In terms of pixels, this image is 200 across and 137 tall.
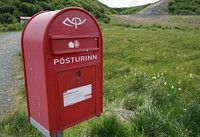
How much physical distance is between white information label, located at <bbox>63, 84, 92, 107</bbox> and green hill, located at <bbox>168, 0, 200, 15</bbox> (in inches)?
2024

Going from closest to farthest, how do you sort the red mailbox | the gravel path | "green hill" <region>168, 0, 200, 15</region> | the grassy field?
the red mailbox, the grassy field, the gravel path, "green hill" <region>168, 0, 200, 15</region>

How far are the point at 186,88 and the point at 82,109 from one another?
2.63 m

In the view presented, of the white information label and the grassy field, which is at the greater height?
the white information label

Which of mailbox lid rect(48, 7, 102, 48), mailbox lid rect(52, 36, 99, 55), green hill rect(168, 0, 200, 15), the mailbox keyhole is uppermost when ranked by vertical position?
green hill rect(168, 0, 200, 15)

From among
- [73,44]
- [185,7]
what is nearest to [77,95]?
[73,44]

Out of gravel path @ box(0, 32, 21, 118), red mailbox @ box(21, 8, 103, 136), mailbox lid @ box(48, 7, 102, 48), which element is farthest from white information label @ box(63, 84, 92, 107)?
gravel path @ box(0, 32, 21, 118)

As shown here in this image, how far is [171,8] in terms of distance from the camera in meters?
52.1

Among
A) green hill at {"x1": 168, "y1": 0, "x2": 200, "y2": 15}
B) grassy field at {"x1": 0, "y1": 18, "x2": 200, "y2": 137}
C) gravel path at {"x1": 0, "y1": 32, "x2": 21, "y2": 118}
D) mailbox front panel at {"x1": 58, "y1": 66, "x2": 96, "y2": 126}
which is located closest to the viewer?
mailbox front panel at {"x1": 58, "y1": 66, "x2": 96, "y2": 126}

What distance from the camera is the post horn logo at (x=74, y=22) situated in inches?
70.5

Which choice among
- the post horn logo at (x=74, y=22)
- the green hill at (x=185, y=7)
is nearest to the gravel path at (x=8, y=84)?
the post horn logo at (x=74, y=22)

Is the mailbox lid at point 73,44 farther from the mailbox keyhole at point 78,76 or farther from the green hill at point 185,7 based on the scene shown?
the green hill at point 185,7

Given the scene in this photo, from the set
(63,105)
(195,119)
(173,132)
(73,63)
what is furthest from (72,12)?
(195,119)

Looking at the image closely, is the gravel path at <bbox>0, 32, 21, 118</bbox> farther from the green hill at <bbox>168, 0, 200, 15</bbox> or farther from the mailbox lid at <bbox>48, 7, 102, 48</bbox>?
the green hill at <bbox>168, 0, 200, 15</bbox>

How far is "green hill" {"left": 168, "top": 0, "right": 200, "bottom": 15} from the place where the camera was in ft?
164
